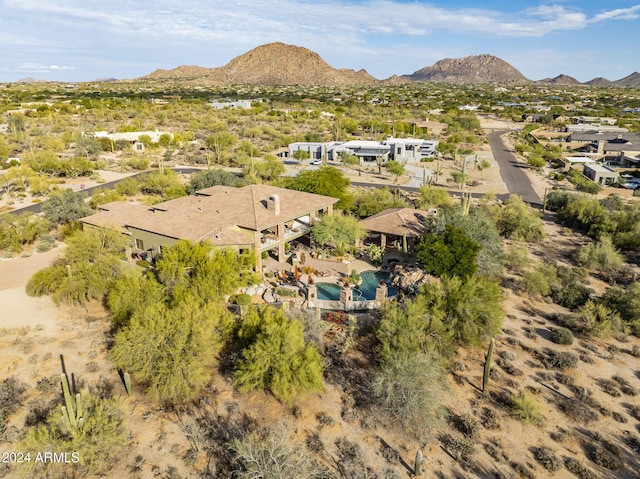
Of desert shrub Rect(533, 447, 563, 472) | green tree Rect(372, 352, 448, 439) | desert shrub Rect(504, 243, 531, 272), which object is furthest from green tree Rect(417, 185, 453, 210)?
desert shrub Rect(533, 447, 563, 472)

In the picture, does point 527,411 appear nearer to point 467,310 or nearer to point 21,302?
point 467,310

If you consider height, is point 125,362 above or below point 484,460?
above

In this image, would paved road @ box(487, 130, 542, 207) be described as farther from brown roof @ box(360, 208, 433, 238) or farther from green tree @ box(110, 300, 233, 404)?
green tree @ box(110, 300, 233, 404)

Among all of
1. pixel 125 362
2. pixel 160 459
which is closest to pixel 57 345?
pixel 125 362

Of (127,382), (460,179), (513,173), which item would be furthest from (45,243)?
(513,173)

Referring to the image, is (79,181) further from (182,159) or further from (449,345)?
(449,345)
